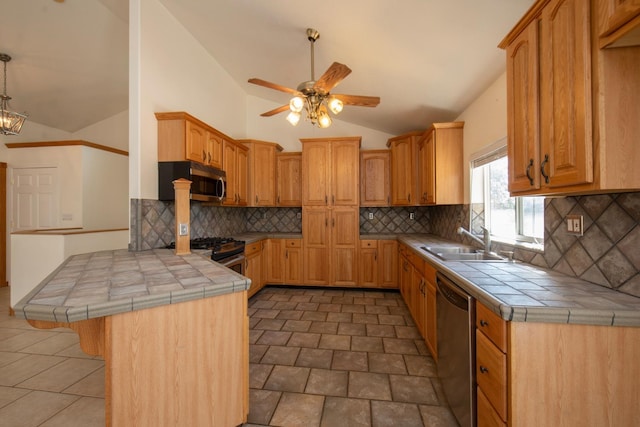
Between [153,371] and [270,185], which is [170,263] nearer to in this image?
[153,371]

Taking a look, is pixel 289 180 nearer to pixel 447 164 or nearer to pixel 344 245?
pixel 344 245

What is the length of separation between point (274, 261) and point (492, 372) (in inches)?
131

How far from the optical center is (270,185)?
13.8ft

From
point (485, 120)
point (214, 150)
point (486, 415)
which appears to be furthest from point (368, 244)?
point (486, 415)

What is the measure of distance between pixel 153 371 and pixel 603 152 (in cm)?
203

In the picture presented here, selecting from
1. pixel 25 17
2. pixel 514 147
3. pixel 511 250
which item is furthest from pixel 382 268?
pixel 25 17

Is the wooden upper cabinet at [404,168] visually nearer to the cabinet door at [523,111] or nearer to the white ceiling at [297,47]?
the white ceiling at [297,47]

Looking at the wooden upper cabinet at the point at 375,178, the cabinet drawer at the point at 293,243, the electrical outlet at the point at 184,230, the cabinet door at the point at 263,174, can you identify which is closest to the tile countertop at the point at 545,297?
the electrical outlet at the point at 184,230

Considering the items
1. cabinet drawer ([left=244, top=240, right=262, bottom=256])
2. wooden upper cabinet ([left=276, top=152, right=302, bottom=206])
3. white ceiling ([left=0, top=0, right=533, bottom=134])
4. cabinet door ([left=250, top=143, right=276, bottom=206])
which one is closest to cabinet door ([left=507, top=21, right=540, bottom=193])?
white ceiling ([left=0, top=0, right=533, bottom=134])

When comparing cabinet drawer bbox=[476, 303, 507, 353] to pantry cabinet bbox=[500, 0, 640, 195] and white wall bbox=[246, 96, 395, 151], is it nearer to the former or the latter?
pantry cabinet bbox=[500, 0, 640, 195]

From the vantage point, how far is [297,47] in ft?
9.09

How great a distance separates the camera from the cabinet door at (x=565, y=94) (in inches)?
37.8

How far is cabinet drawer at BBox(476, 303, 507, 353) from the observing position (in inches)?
40.9

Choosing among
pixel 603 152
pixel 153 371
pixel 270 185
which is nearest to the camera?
pixel 603 152
